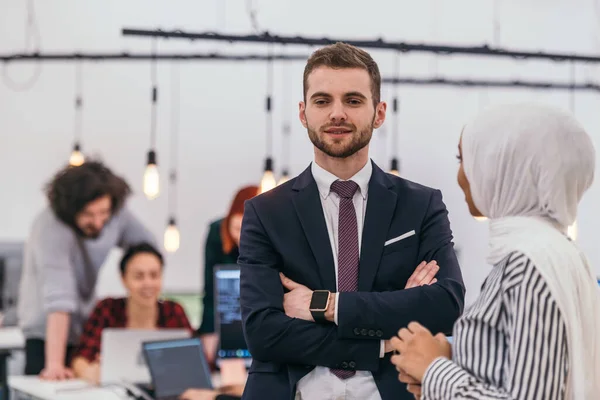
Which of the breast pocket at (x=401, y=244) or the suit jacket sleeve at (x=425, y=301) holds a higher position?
the breast pocket at (x=401, y=244)

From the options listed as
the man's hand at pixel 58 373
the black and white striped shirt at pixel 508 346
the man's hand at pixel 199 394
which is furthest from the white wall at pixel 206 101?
the black and white striped shirt at pixel 508 346

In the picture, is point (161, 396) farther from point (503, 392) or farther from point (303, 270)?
point (503, 392)

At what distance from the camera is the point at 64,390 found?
441 centimetres

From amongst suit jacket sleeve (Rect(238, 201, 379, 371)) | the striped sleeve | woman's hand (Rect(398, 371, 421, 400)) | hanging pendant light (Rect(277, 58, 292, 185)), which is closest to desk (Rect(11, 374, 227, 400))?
suit jacket sleeve (Rect(238, 201, 379, 371))

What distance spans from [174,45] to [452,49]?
454cm

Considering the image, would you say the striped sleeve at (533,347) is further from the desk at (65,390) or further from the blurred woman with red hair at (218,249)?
the blurred woman with red hair at (218,249)

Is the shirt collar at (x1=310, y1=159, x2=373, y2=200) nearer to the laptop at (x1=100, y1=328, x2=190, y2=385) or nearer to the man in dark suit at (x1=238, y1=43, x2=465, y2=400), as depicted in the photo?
the man in dark suit at (x1=238, y1=43, x2=465, y2=400)

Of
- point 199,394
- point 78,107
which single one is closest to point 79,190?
point 199,394

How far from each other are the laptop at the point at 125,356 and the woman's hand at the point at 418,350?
2.75 metres

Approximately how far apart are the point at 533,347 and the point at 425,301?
26.3 inches

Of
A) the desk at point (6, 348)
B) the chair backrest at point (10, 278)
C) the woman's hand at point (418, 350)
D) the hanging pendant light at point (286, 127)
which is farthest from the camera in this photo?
the hanging pendant light at point (286, 127)

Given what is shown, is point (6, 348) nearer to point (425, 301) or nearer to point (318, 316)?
point (318, 316)

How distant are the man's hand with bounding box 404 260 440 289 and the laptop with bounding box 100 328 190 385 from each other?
2.37m

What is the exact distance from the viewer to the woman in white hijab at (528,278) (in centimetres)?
147
